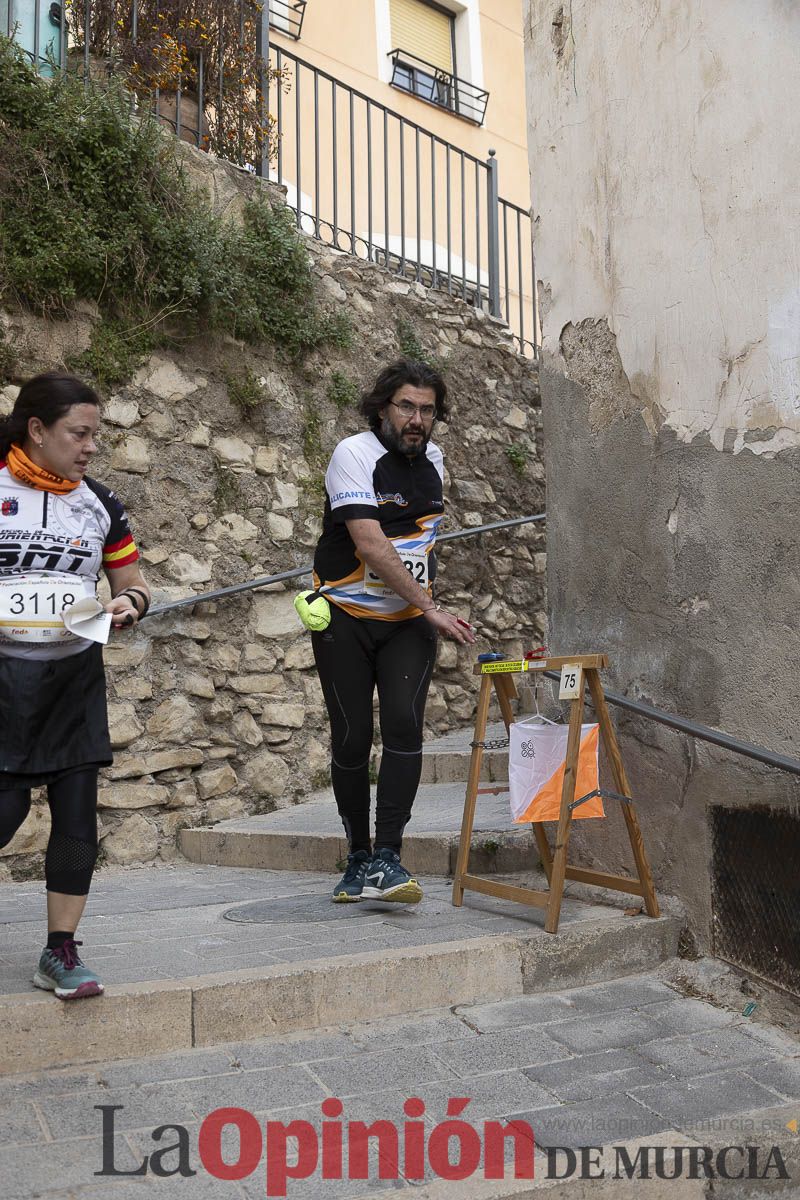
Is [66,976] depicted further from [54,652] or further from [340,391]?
[340,391]

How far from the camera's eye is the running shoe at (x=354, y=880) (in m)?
3.79

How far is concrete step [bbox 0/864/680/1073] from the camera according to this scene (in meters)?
2.67

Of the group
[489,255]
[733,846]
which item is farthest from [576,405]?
[489,255]

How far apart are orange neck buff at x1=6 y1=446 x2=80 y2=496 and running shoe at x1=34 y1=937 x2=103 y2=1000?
1130 millimetres

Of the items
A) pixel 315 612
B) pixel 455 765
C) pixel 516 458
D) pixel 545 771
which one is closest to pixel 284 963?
pixel 545 771

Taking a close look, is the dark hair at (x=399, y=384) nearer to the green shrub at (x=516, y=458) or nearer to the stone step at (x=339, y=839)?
the stone step at (x=339, y=839)

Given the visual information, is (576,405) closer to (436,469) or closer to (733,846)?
(436,469)

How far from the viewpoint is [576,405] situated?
13.5 feet

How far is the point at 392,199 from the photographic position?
1089 cm

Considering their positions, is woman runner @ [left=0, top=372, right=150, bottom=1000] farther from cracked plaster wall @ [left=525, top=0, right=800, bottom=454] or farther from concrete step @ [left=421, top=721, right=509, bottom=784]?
concrete step @ [left=421, top=721, right=509, bottom=784]

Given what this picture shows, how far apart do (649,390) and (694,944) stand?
6.01ft

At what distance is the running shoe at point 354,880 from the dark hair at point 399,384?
4.91ft

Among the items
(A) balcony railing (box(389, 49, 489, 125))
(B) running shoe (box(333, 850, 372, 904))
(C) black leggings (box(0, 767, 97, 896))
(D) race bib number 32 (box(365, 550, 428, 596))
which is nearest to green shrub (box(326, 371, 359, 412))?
(D) race bib number 32 (box(365, 550, 428, 596))

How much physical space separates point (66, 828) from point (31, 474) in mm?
884
